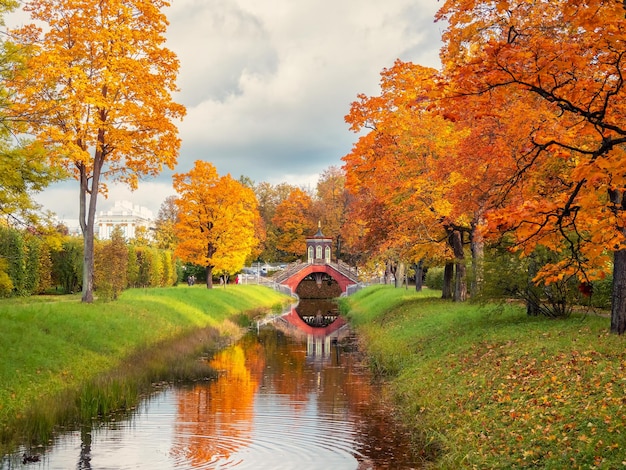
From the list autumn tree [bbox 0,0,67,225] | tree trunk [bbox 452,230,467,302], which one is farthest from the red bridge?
autumn tree [bbox 0,0,67,225]

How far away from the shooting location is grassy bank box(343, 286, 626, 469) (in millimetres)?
9992

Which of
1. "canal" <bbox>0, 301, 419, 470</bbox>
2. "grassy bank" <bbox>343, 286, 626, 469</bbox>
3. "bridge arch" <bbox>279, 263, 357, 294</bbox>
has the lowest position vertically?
"canal" <bbox>0, 301, 419, 470</bbox>

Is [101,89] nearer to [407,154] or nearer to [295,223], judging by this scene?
[407,154]

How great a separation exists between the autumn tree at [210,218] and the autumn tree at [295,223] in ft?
151

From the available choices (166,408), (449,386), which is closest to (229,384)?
(166,408)

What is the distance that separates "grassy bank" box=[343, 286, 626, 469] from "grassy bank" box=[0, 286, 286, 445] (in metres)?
7.84

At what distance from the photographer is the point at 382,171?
2912 cm

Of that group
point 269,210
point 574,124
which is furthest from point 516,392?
point 269,210

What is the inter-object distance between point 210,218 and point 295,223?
48.6m

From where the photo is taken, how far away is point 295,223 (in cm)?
9994

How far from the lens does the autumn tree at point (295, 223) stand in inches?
3910

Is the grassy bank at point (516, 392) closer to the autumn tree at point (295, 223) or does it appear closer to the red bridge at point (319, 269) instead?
the red bridge at point (319, 269)

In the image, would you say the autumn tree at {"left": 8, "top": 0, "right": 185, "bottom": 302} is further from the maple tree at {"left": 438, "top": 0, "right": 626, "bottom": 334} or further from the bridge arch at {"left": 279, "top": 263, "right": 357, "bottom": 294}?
the bridge arch at {"left": 279, "top": 263, "right": 357, "bottom": 294}

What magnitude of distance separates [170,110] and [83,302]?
876 centimetres
